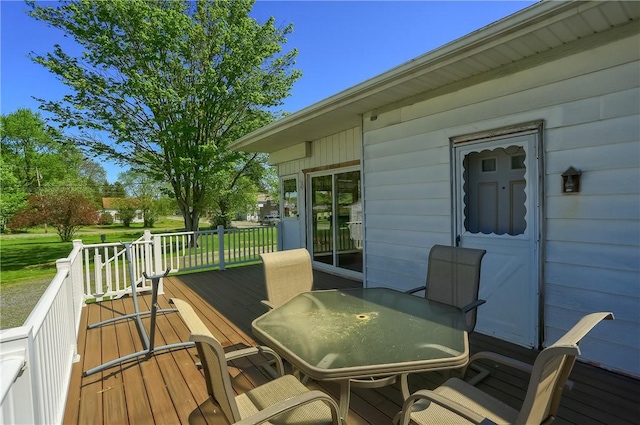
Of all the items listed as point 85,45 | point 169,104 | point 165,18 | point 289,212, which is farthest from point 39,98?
point 289,212

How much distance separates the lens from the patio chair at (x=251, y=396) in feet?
3.96

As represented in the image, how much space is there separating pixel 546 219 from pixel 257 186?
1384cm

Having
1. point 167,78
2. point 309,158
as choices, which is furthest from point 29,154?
point 309,158

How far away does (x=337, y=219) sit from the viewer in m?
6.04

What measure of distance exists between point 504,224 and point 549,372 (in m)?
2.48

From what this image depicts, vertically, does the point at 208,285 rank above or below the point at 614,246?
below

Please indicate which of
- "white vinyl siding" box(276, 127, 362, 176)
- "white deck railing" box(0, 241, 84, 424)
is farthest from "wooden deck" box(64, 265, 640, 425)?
"white vinyl siding" box(276, 127, 362, 176)

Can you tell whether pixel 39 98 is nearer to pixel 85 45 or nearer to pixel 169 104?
pixel 85 45

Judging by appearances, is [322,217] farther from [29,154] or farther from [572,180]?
[29,154]

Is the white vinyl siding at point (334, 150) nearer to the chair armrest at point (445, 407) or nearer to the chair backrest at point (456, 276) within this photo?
the chair backrest at point (456, 276)

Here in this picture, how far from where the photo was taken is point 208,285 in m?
5.57

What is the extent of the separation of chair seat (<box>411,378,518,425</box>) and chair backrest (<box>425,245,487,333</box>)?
0.86 metres

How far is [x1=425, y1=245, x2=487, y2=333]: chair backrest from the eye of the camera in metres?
2.53

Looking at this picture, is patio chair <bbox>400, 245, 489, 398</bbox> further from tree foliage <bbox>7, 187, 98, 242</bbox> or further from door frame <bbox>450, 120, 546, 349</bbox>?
tree foliage <bbox>7, 187, 98, 242</bbox>
